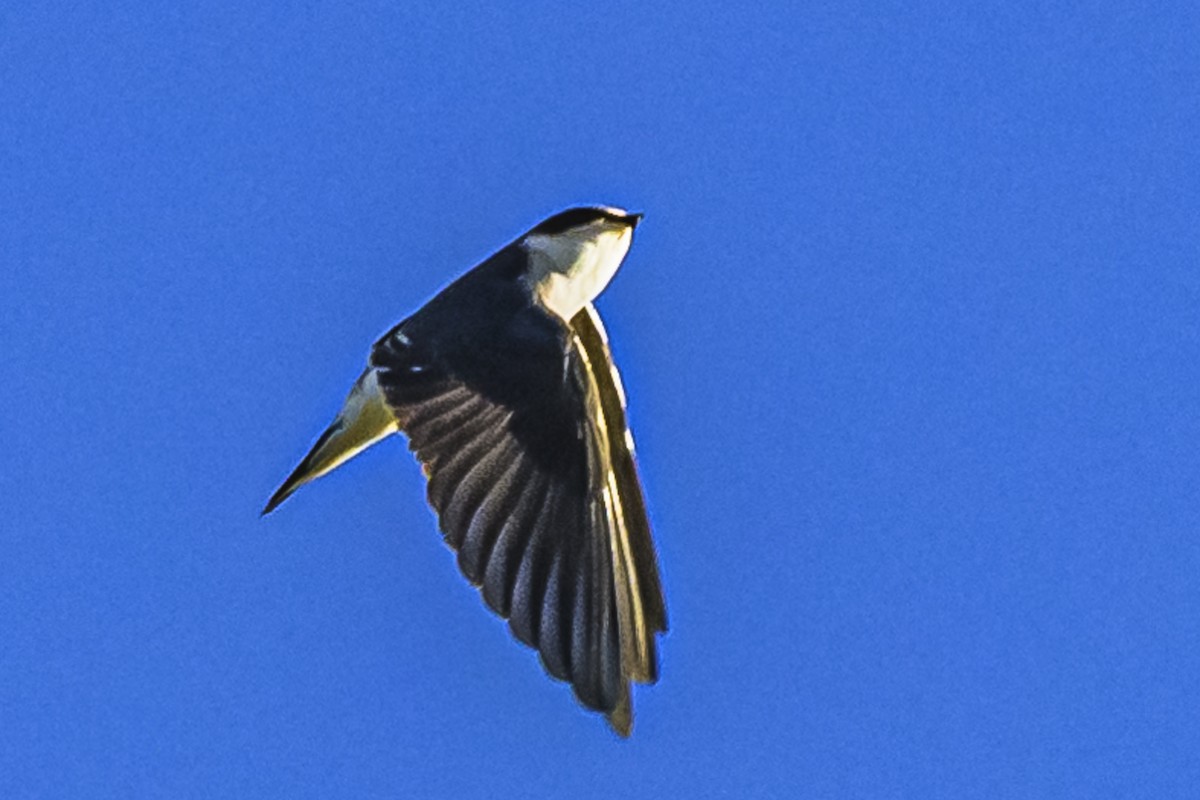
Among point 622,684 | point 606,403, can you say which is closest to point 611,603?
point 622,684

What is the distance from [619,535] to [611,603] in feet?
0.78

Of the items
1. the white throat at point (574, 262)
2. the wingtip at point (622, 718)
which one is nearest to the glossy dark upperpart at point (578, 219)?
the white throat at point (574, 262)

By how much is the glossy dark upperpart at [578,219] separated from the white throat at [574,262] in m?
0.01

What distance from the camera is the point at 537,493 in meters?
7.47

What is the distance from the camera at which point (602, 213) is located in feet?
26.9

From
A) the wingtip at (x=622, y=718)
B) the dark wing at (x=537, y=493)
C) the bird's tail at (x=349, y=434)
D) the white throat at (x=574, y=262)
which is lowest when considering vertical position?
the wingtip at (x=622, y=718)

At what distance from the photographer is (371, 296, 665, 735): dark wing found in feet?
24.1

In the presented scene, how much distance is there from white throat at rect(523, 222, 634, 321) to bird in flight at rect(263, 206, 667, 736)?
0.04 ft

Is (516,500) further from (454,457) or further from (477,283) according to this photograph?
(477,283)

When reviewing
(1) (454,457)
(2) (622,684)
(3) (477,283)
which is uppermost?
(3) (477,283)

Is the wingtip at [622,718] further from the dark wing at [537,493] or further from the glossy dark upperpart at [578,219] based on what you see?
the glossy dark upperpart at [578,219]

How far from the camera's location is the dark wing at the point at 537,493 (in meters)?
7.34

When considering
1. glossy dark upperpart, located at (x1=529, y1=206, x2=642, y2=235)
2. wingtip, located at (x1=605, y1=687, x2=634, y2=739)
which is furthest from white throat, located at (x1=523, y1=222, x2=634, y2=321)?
wingtip, located at (x1=605, y1=687, x2=634, y2=739)

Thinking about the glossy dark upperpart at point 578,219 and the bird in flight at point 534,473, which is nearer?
the bird in flight at point 534,473
